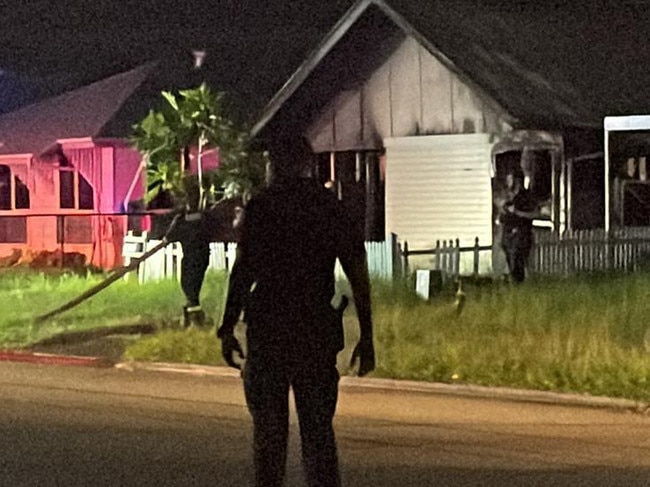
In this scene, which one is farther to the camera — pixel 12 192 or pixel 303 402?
pixel 12 192

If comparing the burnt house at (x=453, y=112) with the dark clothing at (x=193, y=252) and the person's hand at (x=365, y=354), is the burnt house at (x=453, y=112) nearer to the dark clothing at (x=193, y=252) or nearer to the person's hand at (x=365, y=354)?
the dark clothing at (x=193, y=252)

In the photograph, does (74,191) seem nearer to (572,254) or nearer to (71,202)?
(71,202)

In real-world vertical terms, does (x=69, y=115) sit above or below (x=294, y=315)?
above

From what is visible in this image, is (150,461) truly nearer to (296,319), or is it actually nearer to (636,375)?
(296,319)

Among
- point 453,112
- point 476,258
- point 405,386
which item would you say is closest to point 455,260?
point 476,258

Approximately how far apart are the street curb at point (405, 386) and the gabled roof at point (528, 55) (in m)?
8.65

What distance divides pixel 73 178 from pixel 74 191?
0.29 metres

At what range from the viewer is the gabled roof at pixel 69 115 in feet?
97.0

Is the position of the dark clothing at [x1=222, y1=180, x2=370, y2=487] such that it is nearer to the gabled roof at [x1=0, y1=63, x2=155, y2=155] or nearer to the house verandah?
the house verandah

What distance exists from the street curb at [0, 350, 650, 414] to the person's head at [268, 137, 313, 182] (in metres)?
5.91

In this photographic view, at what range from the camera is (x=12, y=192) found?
31297 mm

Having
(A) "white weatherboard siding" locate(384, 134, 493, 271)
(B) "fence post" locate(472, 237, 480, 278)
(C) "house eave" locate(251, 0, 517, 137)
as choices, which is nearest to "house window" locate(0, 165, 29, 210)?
(C) "house eave" locate(251, 0, 517, 137)

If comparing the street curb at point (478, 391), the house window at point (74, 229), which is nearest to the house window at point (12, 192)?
the house window at point (74, 229)

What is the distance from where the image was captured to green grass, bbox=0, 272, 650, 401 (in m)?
13.4
